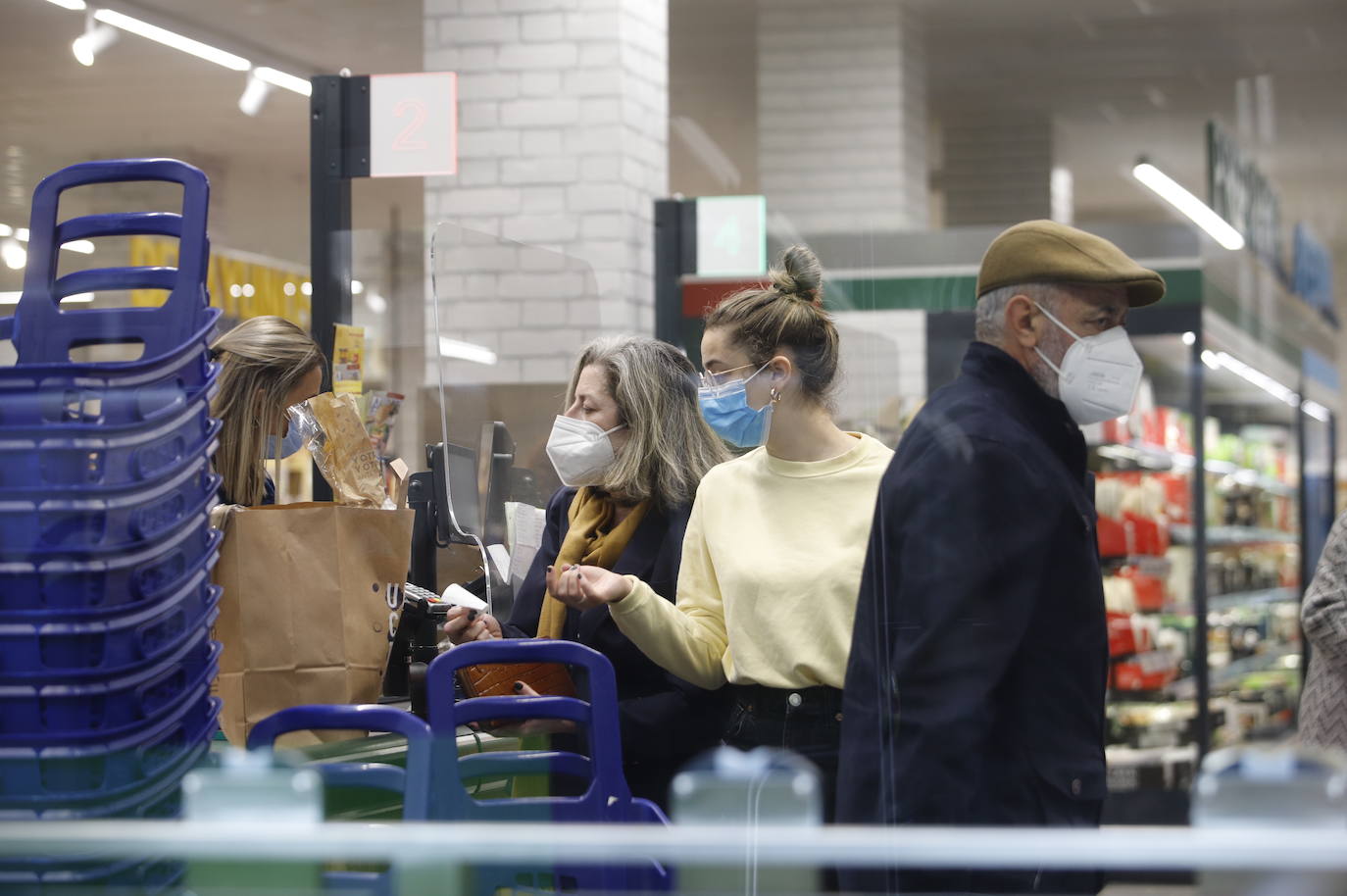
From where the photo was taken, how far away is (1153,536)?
6.34 metres

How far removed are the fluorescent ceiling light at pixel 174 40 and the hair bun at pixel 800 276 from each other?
2205mm

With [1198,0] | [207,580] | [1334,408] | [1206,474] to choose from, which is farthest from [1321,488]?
[207,580]

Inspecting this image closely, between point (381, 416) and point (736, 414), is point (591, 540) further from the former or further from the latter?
point (381, 416)

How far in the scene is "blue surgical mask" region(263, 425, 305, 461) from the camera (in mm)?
2574

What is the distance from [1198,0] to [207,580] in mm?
2248

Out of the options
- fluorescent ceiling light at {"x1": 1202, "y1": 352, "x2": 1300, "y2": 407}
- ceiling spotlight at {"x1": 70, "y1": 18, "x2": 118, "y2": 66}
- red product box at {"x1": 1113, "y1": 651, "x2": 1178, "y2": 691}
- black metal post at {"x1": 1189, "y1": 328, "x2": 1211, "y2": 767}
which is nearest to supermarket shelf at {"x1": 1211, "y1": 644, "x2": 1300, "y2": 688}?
black metal post at {"x1": 1189, "y1": 328, "x2": 1211, "y2": 767}

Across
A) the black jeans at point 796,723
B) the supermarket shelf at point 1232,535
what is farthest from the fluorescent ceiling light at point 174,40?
the supermarket shelf at point 1232,535

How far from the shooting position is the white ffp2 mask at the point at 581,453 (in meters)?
2.51

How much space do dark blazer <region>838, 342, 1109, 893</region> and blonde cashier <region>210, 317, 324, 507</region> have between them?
121cm

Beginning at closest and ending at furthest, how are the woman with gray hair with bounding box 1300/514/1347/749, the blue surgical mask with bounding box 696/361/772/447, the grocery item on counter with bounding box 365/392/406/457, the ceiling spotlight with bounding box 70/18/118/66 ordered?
the blue surgical mask with bounding box 696/361/772/447, the woman with gray hair with bounding box 1300/514/1347/749, the grocery item on counter with bounding box 365/392/406/457, the ceiling spotlight with bounding box 70/18/118/66

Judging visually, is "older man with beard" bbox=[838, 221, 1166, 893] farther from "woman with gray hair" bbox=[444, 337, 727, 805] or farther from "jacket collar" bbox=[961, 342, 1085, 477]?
"woman with gray hair" bbox=[444, 337, 727, 805]

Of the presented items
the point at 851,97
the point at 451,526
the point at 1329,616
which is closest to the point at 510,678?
the point at 451,526

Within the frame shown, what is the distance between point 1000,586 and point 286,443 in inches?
62.1

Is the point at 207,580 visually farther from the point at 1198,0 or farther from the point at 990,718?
the point at 1198,0
